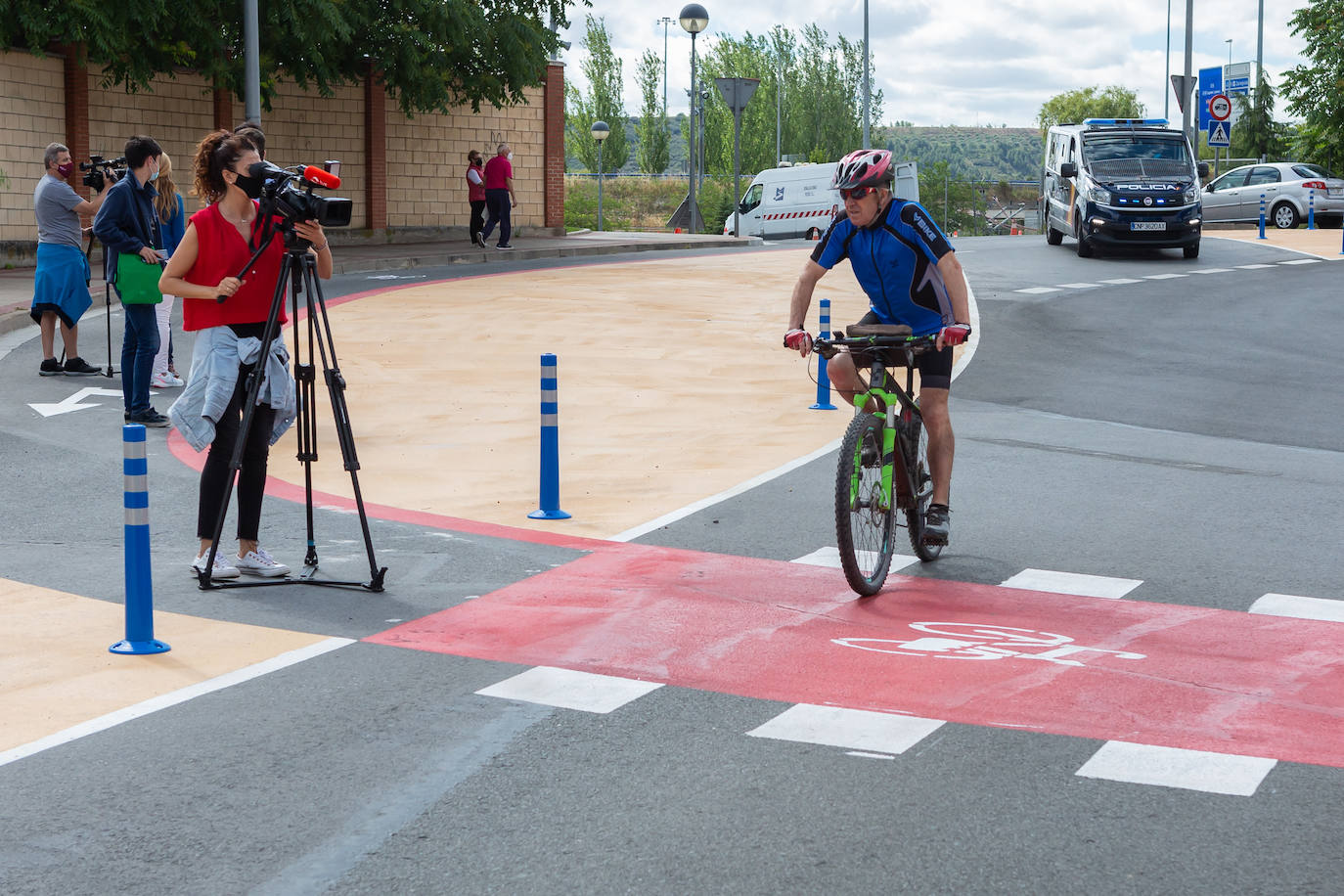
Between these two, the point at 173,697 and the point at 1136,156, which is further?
the point at 1136,156

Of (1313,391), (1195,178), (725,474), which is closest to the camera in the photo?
(725,474)

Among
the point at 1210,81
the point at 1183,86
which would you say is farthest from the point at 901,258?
the point at 1210,81

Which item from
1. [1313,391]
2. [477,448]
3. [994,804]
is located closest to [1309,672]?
[994,804]

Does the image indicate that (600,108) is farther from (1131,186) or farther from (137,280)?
(137,280)

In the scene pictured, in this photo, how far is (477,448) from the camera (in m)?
11.0

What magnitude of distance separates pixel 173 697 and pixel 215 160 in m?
2.60

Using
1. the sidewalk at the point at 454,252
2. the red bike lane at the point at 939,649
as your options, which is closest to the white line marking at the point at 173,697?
the red bike lane at the point at 939,649

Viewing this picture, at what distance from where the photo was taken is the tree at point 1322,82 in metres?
45.3

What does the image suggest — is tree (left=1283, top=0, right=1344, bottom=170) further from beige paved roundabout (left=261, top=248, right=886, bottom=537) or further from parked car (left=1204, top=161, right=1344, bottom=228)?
beige paved roundabout (left=261, top=248, right=886, bottom=537)

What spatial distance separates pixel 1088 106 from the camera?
108m

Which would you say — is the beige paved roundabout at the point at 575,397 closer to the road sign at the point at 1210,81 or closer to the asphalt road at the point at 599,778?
the asphalt road at the point at 599,778

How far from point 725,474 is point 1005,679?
4554 mm

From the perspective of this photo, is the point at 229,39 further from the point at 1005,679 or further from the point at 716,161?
the point at 716,161

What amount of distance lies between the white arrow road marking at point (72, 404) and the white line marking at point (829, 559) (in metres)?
6.64
